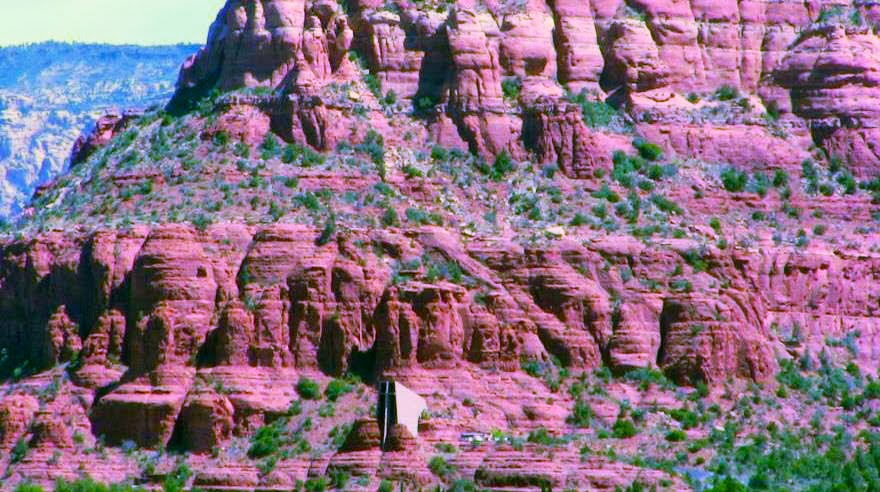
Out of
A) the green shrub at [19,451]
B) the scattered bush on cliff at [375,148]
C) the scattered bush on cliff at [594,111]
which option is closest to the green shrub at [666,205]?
the scattered bush on cliff at [594,111]

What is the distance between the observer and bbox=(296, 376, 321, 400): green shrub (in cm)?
11288

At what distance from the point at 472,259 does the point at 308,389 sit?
8.62 meters

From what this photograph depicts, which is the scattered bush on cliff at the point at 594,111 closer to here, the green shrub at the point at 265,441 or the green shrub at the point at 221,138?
the green shrub at the point at 221,138

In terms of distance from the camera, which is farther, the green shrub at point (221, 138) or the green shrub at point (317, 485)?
the green shrub at point (221, 138)

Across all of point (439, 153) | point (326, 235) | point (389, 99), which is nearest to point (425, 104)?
point (389, 99)

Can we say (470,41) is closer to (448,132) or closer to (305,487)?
(448,132)

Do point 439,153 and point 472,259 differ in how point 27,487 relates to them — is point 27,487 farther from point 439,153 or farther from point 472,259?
point 439,153

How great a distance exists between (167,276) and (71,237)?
22.6 feet

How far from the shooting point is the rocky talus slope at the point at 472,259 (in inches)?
4400

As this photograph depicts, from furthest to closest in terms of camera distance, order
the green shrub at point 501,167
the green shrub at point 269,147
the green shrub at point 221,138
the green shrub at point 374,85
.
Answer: the green shrub at point 374,85 → the green shrub at point 501,167 → the green shrub at point 221,138 → the green shrub at point 269,147

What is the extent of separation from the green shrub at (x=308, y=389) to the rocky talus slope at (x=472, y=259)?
12cm

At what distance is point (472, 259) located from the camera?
387 feet

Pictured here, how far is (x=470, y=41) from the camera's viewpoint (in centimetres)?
12494

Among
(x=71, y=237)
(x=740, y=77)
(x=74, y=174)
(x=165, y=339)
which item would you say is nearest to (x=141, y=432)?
(x=165, y=339)
